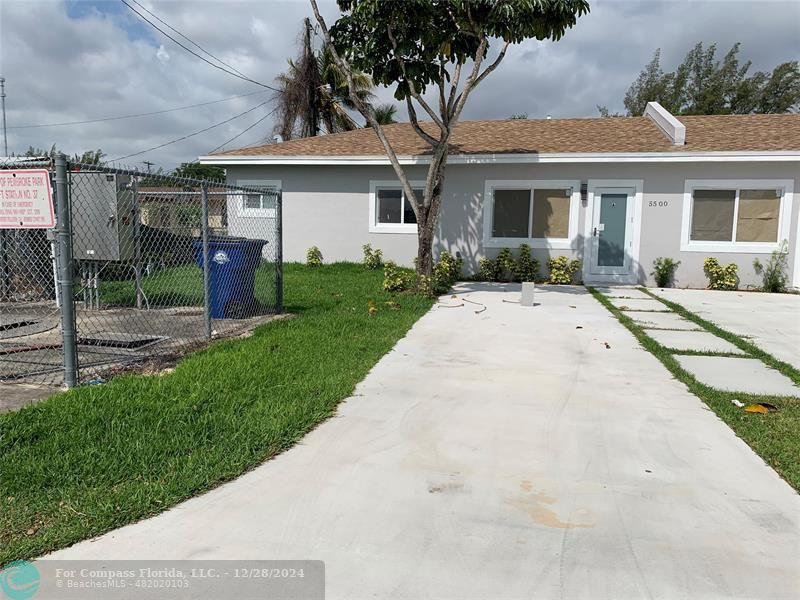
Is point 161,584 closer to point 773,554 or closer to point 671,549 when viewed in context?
point 671,549

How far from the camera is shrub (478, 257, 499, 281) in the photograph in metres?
13.7

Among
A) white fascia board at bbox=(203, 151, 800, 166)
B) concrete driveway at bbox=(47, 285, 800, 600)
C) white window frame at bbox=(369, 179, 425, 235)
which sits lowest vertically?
concrete driveway at bbox=(47, 285, 800, 600)

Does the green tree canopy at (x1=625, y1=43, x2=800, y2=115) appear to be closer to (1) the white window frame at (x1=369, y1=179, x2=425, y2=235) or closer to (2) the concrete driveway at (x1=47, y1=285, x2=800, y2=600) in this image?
(1) the white window frame at (x1=369, y1=179, x2=425, y2=235)

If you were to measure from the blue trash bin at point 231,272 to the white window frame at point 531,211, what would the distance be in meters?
7.25

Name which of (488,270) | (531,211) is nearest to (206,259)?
(488,270)

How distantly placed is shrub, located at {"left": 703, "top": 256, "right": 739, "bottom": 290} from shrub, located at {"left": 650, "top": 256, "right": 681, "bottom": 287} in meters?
0.64

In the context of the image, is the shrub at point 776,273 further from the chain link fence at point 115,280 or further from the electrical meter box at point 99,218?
the electrical meter box at point 99,218

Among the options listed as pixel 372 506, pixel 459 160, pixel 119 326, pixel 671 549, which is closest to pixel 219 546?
pixel 372 506

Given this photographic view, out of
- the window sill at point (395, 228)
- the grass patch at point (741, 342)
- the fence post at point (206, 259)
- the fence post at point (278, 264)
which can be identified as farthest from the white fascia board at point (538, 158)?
the fence post at point (206, 259)

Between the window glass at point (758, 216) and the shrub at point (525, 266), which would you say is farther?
the shrub at point (525, 266)

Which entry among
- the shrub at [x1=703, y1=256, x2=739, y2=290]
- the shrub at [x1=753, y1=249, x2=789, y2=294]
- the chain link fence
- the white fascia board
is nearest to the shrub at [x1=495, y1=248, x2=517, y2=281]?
the white fascia board

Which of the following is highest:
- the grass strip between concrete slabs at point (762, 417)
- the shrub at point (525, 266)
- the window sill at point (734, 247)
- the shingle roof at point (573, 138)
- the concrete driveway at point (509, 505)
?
the shingle roof at point (573, 138)

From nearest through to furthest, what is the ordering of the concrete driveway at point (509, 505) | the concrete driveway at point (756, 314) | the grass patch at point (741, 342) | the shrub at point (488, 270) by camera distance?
the concrete driveway at point (509, 505) < the grass patch at point (741, 342) < the concrete driveway at point (756, 314) < the shrub at point (488, 270)

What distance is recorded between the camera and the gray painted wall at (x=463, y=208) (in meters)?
12.8
